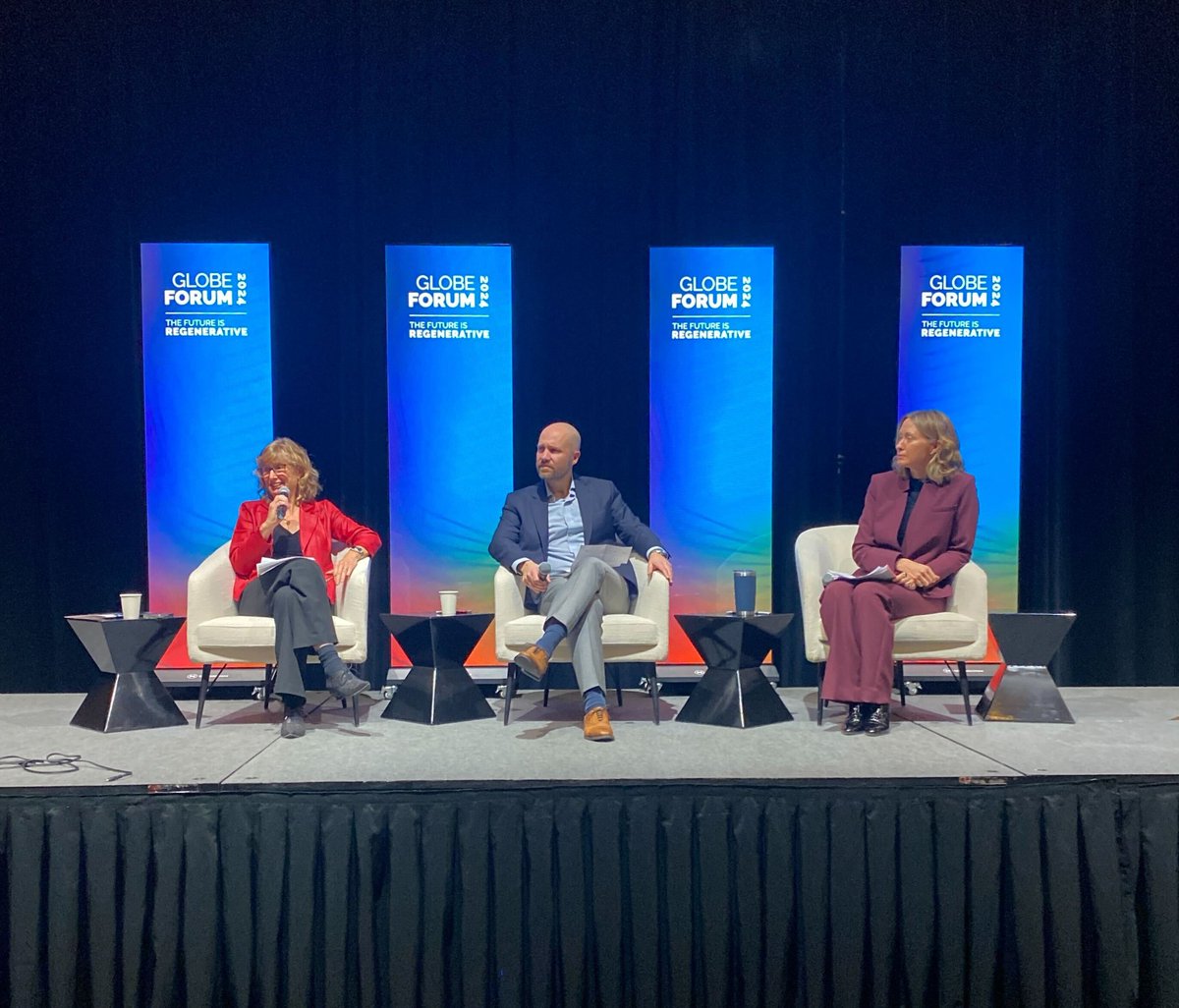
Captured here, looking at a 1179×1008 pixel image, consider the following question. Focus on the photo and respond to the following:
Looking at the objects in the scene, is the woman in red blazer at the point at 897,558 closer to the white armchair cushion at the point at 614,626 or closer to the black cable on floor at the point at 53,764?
the white armchair cushion at the point at 614,626

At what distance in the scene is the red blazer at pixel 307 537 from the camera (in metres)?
3.82

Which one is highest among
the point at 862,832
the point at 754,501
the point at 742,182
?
the point at 742,182

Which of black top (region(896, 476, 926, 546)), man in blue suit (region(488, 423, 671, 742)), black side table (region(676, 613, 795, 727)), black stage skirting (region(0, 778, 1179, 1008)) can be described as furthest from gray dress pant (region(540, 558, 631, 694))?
black top (region(896, 476, 926, 546))

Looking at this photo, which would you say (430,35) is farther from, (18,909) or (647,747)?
(18,909)

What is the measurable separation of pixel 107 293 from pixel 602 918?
3.70m

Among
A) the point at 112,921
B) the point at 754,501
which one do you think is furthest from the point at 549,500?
the point at 112,921

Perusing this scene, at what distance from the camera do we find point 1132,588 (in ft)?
15.6

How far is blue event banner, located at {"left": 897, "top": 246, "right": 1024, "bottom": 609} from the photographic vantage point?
15.5 ft

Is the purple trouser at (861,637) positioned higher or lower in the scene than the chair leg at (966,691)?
higher

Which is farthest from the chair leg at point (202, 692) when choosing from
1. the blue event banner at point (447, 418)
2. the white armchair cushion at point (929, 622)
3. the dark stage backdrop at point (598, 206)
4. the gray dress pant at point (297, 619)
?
the white armchair cushion at point (929, 622)

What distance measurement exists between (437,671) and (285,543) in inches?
30.7

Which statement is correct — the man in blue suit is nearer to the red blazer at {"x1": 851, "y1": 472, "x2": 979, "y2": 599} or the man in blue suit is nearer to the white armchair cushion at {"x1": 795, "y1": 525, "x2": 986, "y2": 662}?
the white armchair cushion at {"x1": 795, "y1": 525, "x2": 986, "y2": 662}

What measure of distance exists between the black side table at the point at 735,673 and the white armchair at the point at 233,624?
1.24 metres

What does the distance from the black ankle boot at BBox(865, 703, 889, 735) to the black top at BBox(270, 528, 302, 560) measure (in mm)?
2224
